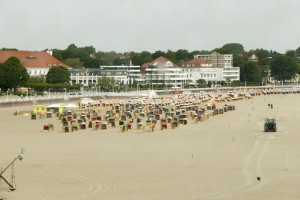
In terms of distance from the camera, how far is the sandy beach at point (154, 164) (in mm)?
20703

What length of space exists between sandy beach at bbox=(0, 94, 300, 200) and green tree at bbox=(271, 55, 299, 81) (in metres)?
141

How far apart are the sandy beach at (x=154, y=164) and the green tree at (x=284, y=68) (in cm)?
14095

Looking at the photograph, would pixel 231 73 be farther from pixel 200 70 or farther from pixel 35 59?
pixel 35 59

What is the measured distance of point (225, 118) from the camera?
178 ft

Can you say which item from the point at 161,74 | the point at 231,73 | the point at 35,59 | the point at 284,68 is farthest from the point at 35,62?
the point at 284,68

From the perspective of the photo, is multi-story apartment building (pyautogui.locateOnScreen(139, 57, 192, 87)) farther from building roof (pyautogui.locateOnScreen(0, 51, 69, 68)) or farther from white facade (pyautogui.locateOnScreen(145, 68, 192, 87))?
building roof (pyautogui.locateOnScreen(0, 51, 69, 68))

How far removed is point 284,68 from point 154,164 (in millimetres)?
158770

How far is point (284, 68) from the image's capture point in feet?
593

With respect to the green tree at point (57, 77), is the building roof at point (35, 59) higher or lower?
higher

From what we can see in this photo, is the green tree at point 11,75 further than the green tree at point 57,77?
No

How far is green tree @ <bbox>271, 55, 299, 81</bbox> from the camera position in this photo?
591 ft

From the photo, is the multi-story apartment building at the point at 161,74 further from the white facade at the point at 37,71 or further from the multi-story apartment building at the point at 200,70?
the white facade at the point at 37,71

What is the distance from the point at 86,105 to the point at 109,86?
57.1m

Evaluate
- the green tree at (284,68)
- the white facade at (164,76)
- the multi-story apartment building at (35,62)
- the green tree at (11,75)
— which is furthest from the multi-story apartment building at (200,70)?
the green tree at (11,75)
